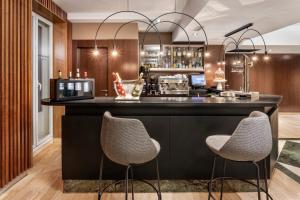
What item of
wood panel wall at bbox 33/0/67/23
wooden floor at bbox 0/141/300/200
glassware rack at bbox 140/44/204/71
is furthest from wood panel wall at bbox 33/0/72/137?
glassware rack at bbox 140/44/204/71

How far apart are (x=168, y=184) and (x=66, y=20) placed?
436cm

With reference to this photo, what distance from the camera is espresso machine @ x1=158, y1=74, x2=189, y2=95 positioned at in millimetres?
6660

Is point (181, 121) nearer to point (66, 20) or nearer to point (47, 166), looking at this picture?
point (47, 166)

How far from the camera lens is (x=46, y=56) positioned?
555 cm

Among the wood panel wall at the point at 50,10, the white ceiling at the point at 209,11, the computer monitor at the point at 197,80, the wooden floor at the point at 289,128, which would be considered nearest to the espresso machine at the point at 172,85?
the computer monitor at the point at 197,80

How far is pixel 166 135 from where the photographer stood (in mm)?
3064

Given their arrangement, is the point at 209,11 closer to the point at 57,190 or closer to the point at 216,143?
the point at 216,143

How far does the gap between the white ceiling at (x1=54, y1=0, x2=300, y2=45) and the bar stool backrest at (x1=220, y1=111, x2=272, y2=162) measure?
230 centimetres

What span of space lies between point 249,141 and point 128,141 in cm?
99

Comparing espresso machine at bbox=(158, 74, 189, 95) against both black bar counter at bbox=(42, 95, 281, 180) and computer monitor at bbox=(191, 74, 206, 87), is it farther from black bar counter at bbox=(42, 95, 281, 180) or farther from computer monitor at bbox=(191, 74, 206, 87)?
black bar counter at bbox=(42, 95, 281, 180)

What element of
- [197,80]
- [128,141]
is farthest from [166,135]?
[197,80]

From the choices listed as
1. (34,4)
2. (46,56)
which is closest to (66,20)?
(46,56)

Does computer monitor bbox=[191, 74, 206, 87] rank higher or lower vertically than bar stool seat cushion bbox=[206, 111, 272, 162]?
higher

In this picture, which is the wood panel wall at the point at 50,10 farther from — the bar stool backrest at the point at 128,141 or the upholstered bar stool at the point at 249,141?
the upholstered bar stool at the point at 249,141
